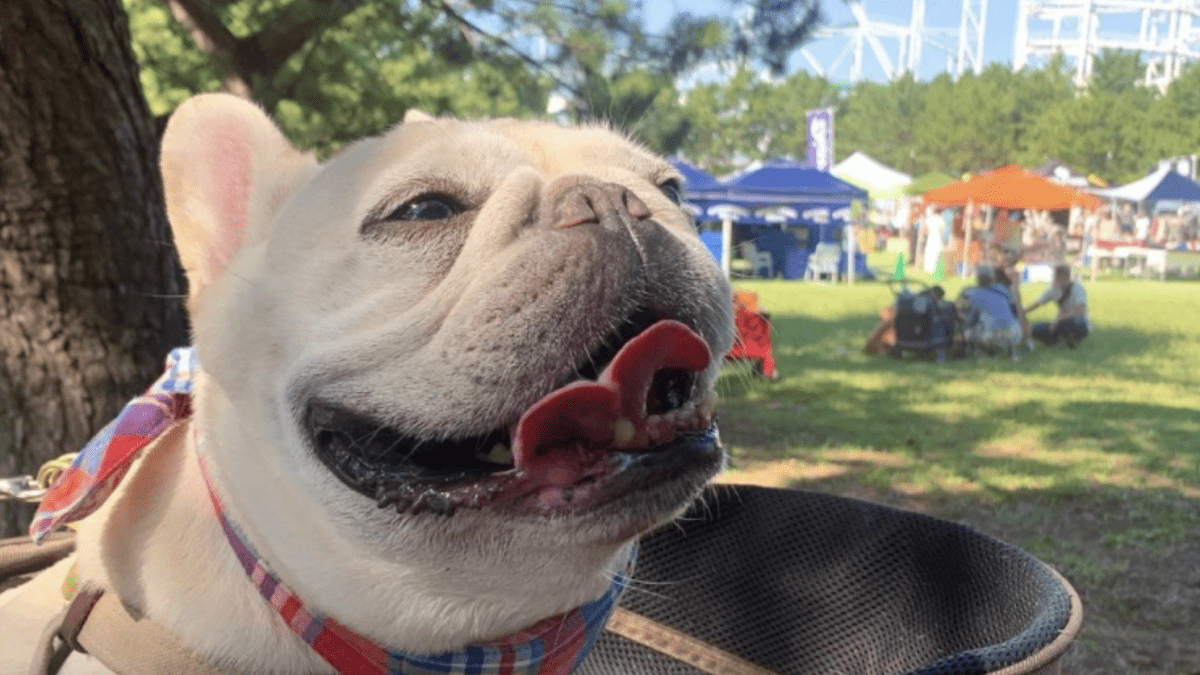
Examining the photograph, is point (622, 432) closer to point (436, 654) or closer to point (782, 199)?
point (436, 654)

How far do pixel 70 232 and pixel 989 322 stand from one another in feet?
35.1

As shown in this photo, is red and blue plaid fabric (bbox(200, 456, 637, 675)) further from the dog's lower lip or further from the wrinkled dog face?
the dog's lower lip

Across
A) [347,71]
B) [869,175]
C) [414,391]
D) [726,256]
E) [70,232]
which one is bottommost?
[869,175]

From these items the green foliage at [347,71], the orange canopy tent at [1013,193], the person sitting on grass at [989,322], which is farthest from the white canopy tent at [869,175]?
the green foliage at [347,71]

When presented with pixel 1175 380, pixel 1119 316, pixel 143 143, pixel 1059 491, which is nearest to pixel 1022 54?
pixel 1119 316

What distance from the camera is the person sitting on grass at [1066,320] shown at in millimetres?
12258

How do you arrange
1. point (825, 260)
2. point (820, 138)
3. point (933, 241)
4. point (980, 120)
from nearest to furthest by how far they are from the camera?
point (825, 260) < point (933, 241) < point (820, 138) < point (980, 120)

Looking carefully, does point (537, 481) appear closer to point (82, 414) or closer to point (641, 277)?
point (641, 277)

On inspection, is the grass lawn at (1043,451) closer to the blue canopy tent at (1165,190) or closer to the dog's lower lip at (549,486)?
the dog's lower lip at (549,486)

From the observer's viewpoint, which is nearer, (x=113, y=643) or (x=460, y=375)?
(x=460, y=375)

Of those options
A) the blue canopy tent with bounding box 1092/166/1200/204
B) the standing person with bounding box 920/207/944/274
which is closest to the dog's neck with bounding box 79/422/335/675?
the standing person with bounding box 920/207/944/274

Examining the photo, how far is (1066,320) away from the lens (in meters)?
12.2

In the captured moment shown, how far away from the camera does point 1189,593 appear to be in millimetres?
4254

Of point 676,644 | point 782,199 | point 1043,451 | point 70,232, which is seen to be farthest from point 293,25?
point 782,199
